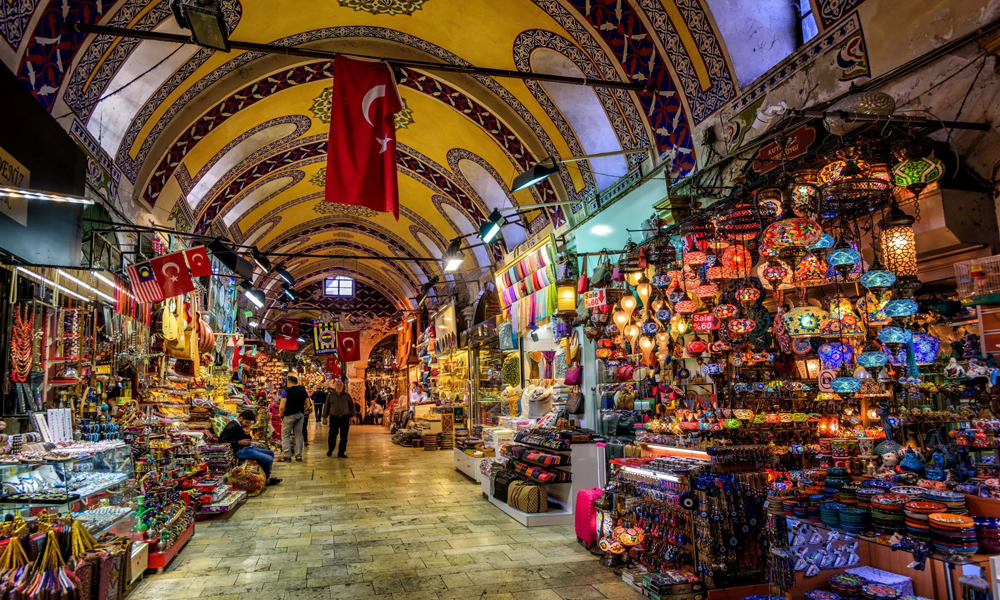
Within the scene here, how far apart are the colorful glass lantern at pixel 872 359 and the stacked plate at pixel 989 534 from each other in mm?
1430

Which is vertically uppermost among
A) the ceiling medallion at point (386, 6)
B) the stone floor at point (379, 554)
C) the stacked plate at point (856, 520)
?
the ceiling medallion at point (386, 6)

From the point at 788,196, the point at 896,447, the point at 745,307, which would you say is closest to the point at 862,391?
the point at 896,447

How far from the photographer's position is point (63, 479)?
369 centimetres

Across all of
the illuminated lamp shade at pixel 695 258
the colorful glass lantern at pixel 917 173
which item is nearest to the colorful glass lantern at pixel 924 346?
the colorful glass lantern at pixel 917 173

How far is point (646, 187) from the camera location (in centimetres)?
668

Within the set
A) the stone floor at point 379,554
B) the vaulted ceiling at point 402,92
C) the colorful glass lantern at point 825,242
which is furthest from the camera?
the vaulted ceiling at point 402,92

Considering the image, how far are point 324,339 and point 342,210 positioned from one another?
6.02 m

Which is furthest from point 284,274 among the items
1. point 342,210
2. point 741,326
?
point 741,326

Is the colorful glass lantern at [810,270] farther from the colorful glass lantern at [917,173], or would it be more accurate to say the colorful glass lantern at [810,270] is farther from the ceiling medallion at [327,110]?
the ceiling medallion at [327,110]

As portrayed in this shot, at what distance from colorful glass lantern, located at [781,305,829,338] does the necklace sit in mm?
5732

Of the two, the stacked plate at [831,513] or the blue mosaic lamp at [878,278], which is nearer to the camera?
the stacked plate at [831,513]

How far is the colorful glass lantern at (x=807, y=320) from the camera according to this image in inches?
159

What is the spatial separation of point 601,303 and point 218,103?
226 inches

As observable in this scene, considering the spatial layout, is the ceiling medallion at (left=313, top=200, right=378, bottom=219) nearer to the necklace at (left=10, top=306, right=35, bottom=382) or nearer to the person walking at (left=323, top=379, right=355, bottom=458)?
the person walking at (left=323, top=379, right=355, bottom=458)
